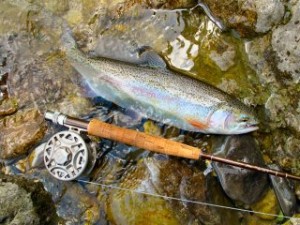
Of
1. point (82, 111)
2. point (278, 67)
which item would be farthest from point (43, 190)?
point (278, 67)

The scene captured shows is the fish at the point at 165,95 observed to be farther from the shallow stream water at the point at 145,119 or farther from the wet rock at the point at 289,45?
the wet rock at the point at 289,45

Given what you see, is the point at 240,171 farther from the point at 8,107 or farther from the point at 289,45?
the point at 8,107

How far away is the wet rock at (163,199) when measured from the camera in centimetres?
415

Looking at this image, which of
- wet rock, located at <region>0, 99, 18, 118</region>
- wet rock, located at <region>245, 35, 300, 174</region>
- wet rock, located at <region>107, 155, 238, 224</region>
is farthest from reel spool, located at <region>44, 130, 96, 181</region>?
wet rock, located at <region>245, 35, 300, 174</region>

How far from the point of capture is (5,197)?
4.08 meters

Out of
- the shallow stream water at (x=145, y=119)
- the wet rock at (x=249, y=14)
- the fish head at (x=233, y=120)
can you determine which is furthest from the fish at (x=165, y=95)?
the wet rock at (x=249, y=14)

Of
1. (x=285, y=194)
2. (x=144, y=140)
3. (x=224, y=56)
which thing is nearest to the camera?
(x=144, y=140)

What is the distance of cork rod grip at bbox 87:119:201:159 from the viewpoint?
152 inches

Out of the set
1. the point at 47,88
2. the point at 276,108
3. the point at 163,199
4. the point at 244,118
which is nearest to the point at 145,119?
the point at 163,199

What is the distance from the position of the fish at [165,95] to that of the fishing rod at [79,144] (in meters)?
0.37

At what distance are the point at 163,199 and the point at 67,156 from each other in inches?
40.3

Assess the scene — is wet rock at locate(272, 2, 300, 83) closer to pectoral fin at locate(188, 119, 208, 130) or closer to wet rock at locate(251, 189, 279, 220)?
pectoral fin at locate(188, 119, 208, 130)

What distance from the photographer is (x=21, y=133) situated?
447cm

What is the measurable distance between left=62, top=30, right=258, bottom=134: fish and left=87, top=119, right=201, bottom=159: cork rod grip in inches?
14.7
